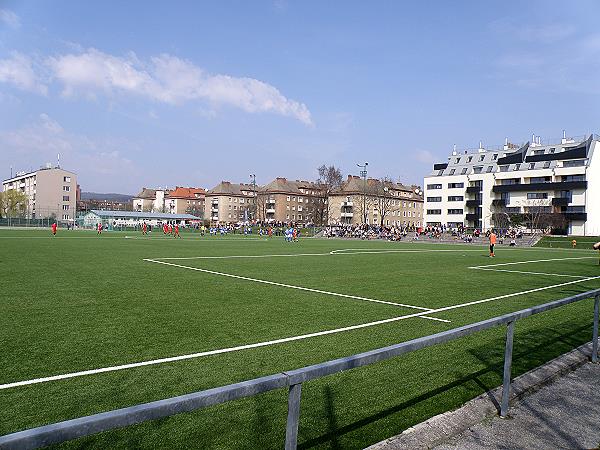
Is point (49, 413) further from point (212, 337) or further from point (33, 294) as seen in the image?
point (33, 294)

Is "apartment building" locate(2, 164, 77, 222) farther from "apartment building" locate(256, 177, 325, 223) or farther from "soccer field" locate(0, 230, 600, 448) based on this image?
"soccer field" locate(0, 230, 600, 448)

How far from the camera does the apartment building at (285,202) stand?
469 feet

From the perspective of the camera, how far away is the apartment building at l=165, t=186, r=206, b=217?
17812 centimetres

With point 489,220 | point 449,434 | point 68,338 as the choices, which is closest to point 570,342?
point 449,434

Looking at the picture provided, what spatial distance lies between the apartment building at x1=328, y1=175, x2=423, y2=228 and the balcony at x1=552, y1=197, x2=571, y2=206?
142 feet

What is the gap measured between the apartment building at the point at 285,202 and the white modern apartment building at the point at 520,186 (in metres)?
48.3

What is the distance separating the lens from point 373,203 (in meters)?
123

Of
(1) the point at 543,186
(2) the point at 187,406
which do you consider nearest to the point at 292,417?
(2) the point at 187,406

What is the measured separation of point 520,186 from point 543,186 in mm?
4044

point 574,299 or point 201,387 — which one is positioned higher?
point 574,299

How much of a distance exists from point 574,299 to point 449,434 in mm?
2959

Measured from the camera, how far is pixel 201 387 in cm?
554

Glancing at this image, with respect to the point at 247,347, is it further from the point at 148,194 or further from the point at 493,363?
the point at 148,194

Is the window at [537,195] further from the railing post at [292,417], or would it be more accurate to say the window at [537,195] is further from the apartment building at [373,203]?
the railing post at [292,417]
